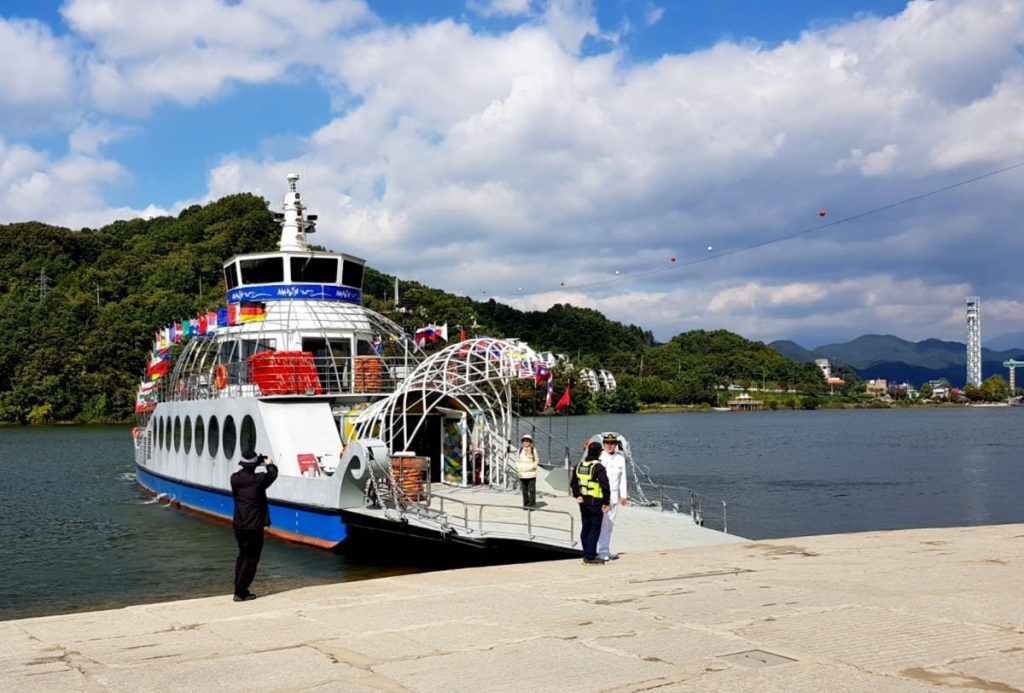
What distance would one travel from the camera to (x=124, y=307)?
114875 mm

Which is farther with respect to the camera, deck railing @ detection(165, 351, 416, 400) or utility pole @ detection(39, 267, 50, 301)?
utility pole @ detection(39, 267, 50, 301)

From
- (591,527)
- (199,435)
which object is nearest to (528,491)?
(591,527)

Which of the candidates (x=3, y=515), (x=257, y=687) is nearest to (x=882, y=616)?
(x=257, y=687)

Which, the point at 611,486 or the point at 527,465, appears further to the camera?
the point at 527,465

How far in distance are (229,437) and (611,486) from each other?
14.4 m

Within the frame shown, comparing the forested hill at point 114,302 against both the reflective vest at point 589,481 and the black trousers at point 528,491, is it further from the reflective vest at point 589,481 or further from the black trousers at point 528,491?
the reflective vest at point 589,481

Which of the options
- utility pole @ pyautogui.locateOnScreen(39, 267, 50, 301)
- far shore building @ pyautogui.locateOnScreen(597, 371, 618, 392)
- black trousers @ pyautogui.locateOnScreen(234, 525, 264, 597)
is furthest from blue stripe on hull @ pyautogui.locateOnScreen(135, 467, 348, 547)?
far shore building @ pyautogui.locateOnScreen(597, 371, 618, 392)

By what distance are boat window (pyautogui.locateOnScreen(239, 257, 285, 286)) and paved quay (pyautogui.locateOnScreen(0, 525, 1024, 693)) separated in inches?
652

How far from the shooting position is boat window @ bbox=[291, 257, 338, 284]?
91.8 ft

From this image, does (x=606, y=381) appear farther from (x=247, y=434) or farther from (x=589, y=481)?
(x=589, y=481)

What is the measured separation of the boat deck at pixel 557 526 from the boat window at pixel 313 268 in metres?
9.60

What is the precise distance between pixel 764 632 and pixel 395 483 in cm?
1145

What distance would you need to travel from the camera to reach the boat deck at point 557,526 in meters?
16.6

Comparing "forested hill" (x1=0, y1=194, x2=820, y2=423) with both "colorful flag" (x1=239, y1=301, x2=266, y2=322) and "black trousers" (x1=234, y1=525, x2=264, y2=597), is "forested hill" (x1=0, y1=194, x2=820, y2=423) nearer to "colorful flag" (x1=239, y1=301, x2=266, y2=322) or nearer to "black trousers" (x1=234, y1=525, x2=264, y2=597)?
"colorful flag" (x1=239, y1=301, x2=266, y2=322)
